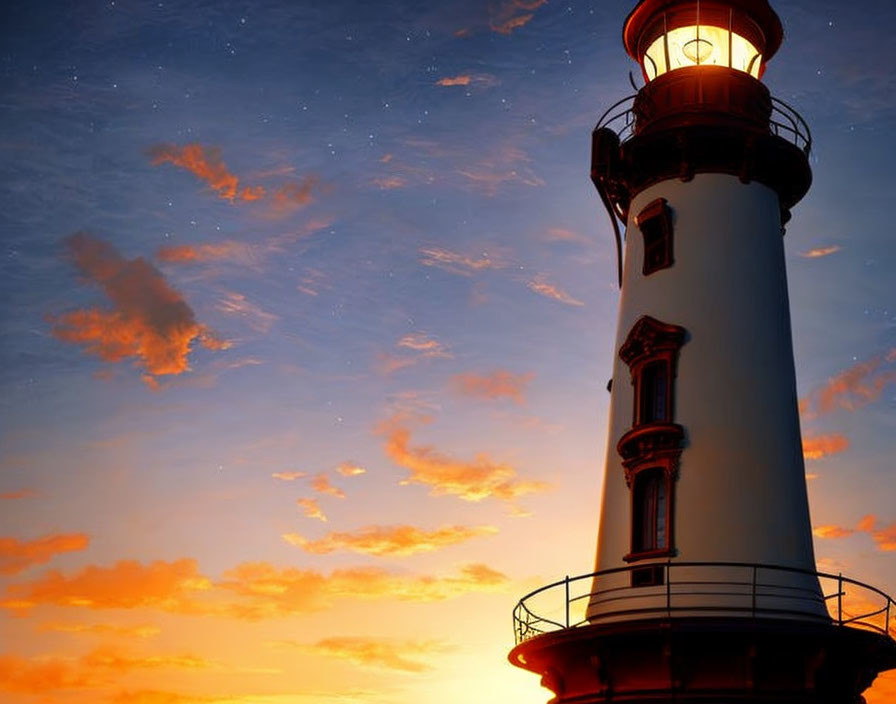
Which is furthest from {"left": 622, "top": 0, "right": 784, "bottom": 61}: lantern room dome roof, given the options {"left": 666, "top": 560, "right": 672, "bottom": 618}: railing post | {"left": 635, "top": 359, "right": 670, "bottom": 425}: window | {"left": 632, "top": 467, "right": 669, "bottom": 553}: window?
{"left": 666, "top": 560, "right": 672, "bottom": 618}: railing post

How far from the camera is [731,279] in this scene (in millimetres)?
27297

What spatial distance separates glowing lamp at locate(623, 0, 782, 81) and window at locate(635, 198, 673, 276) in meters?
4.39

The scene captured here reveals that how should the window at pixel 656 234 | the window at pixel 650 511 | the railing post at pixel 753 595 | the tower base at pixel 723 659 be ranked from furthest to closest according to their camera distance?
the window at pixel 656 234, the window at pixel 650 511, the railing post at pixel 753 595, the tower base at pixel 723 659

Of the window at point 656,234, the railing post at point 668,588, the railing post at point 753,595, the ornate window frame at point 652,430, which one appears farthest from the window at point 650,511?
the window at point 656,234

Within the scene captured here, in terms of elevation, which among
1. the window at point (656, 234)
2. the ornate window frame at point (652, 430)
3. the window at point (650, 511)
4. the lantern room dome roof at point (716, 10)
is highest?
the lantern room dome roof at point (716, 10)

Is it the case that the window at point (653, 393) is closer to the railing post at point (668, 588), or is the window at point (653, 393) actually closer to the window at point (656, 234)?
the window at point (656, 234)

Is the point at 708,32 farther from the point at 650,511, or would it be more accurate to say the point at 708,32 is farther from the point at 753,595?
the point at 753,595

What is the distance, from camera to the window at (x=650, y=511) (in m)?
25.1

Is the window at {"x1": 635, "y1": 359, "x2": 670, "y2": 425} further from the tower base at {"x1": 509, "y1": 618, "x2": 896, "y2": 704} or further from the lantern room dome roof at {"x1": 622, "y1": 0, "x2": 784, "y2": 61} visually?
the lantern room dome roof at {"x1": 622, "y1": 0, "x2": 784, "y2": 61}

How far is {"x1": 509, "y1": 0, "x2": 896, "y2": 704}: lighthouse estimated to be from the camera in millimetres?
22702

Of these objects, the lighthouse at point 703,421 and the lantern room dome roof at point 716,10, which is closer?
the lighthouse at point 703,421

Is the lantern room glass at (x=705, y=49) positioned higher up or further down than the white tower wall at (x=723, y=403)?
higher up

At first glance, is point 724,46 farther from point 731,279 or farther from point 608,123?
point 731,279

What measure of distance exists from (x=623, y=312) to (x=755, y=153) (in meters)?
5.27
